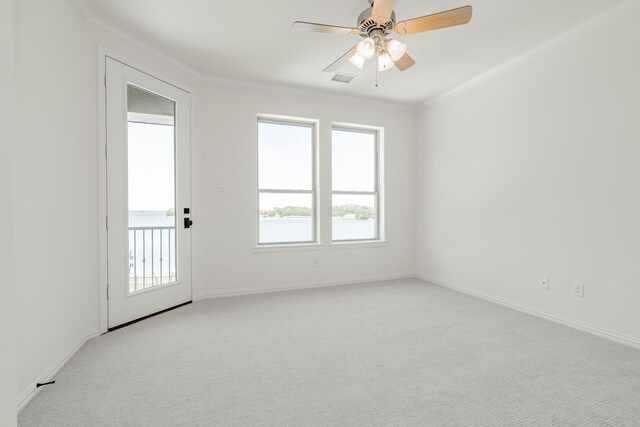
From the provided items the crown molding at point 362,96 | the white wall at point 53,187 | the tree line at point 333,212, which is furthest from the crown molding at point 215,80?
the tree line at point 333,212

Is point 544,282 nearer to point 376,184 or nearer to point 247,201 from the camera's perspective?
point 376,184

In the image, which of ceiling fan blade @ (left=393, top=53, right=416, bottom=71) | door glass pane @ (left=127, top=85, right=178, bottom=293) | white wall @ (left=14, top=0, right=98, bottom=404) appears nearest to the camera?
white wall @ (left=14, top=0, right=98, bottom=404)

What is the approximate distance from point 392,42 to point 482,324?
2.62 meters

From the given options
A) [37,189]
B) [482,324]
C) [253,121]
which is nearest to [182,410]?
[37,189]

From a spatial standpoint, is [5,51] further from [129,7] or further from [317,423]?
[129,7]

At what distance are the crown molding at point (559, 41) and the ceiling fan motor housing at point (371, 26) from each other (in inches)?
70.9

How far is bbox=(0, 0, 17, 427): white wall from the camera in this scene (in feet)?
2.86

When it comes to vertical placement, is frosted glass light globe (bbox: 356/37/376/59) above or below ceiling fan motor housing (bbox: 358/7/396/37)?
below

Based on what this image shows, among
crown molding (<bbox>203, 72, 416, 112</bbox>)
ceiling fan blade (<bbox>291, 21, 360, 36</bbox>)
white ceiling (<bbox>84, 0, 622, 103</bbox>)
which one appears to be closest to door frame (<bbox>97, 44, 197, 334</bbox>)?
white ceiling (<bbox>84, 0, 622, 103</bbox>)

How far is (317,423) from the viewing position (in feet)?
5.24

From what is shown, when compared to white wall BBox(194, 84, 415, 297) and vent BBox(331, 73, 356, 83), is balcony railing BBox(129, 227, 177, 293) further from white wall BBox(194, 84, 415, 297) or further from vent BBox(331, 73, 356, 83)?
vent BBox(331, 73, 356, 83)

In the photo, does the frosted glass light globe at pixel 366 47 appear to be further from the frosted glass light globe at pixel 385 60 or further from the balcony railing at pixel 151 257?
the balcony railing at pixel 151 257

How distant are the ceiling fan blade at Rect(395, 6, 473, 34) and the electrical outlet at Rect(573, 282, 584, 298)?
8.18 feet

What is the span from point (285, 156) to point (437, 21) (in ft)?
8.77
